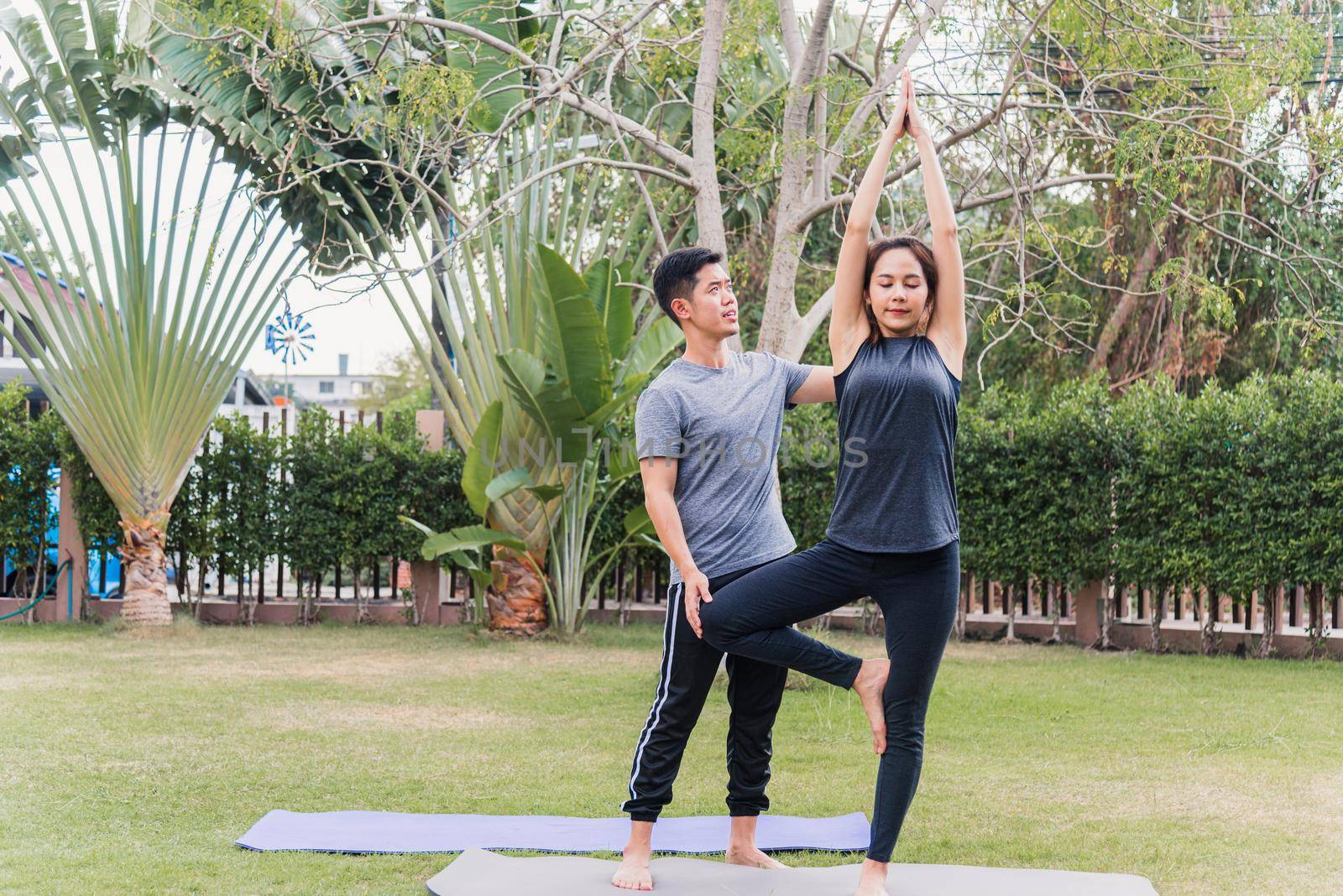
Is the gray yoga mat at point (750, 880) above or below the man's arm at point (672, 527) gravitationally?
below

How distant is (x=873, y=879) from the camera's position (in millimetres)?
3396

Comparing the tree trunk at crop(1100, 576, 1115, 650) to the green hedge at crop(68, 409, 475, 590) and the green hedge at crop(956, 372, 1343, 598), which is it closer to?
the green hedge at crop(956, 372, 1343, 598)

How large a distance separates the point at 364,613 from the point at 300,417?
80.0 inches

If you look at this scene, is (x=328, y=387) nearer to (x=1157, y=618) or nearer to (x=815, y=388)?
(x=1157, y=618)

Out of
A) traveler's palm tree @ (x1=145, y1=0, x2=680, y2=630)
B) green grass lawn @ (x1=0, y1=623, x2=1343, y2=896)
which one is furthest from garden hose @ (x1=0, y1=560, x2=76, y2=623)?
traveler's palm tree @ (x1=145, y1=0, x2=680, y2=630)

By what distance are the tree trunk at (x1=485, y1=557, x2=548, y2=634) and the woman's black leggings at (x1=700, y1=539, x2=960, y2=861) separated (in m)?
7.16

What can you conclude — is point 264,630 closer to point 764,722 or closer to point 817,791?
point 817,791

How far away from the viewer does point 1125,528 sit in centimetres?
993

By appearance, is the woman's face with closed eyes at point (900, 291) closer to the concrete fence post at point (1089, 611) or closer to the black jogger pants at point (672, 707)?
the black jogger pants at point (672, 707)

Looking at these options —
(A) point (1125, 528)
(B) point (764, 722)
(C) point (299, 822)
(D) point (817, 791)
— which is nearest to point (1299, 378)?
(A) point (1125, 528)

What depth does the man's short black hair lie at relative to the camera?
380 centimetres

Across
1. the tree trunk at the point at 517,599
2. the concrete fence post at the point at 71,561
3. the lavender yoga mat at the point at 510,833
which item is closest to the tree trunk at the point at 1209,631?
the tree trunk at the point at 517,599

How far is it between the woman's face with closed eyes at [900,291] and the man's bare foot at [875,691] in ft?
3.24

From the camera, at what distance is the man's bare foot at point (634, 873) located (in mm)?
3611
